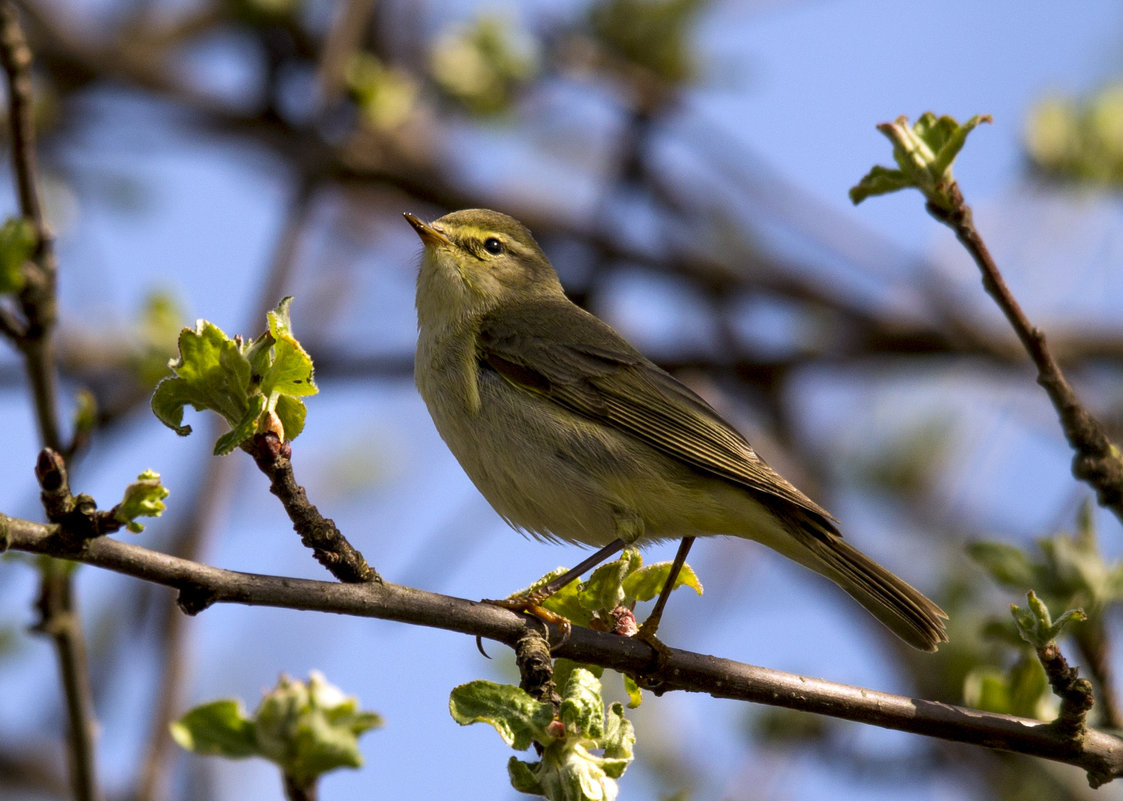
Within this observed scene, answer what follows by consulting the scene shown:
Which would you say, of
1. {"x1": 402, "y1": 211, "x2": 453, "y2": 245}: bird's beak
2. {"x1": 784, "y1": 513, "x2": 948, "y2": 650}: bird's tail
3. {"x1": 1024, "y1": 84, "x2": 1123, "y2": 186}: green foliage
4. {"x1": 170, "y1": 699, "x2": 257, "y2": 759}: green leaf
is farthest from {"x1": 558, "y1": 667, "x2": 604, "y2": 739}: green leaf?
{"x1": 1024, "y1": 84, "x2": 1123, "y2": 186}: green foliage

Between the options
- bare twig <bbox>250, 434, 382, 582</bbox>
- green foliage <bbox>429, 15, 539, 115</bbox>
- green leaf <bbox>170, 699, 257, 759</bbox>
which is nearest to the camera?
green leaf <bbox>170, 699, 257, 759</bbox>

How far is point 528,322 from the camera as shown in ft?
14.6

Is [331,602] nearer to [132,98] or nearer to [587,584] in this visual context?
[587,584]

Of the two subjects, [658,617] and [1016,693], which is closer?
[1016,693]

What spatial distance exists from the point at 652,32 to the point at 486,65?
3.11 feet

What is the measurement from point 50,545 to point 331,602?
1.65 feet

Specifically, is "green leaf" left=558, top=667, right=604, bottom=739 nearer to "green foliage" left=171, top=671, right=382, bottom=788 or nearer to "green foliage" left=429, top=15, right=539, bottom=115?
"green foliage" left=171, top=671, right=382, bottom=788

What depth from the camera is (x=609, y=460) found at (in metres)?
3.86

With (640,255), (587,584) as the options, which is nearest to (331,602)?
(587,584)

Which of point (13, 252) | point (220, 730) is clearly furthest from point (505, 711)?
point (13, 252)

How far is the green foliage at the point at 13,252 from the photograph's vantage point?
2.36m

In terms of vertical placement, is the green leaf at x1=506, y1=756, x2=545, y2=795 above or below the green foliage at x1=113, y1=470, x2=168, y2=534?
below

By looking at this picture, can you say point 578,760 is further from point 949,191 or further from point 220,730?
point 949,191

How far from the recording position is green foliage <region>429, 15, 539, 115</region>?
5562 mm
